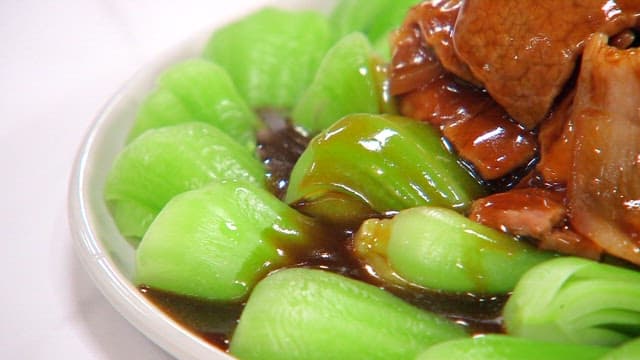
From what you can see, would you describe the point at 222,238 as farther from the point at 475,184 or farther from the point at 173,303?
the point at 475,184

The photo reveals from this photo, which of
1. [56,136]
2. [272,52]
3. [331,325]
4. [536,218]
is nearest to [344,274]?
[331,325]

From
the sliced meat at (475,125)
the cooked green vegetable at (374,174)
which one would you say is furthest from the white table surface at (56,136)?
the sliced meat at (475,125)

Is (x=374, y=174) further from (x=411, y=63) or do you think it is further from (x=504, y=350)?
(x=504, y=350)

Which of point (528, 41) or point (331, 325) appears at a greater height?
point (528, 41)

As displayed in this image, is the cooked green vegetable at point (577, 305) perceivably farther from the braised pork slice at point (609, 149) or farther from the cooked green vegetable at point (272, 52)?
the cooked green vegetable at point (272, 52)

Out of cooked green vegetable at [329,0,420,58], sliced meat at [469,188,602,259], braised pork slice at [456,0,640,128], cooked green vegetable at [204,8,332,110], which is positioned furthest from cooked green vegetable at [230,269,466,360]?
cooked green vegetable at [329,0,420,58]

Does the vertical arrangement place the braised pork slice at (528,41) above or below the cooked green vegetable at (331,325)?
above

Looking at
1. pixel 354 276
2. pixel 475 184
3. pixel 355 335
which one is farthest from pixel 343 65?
pixel 355 335
